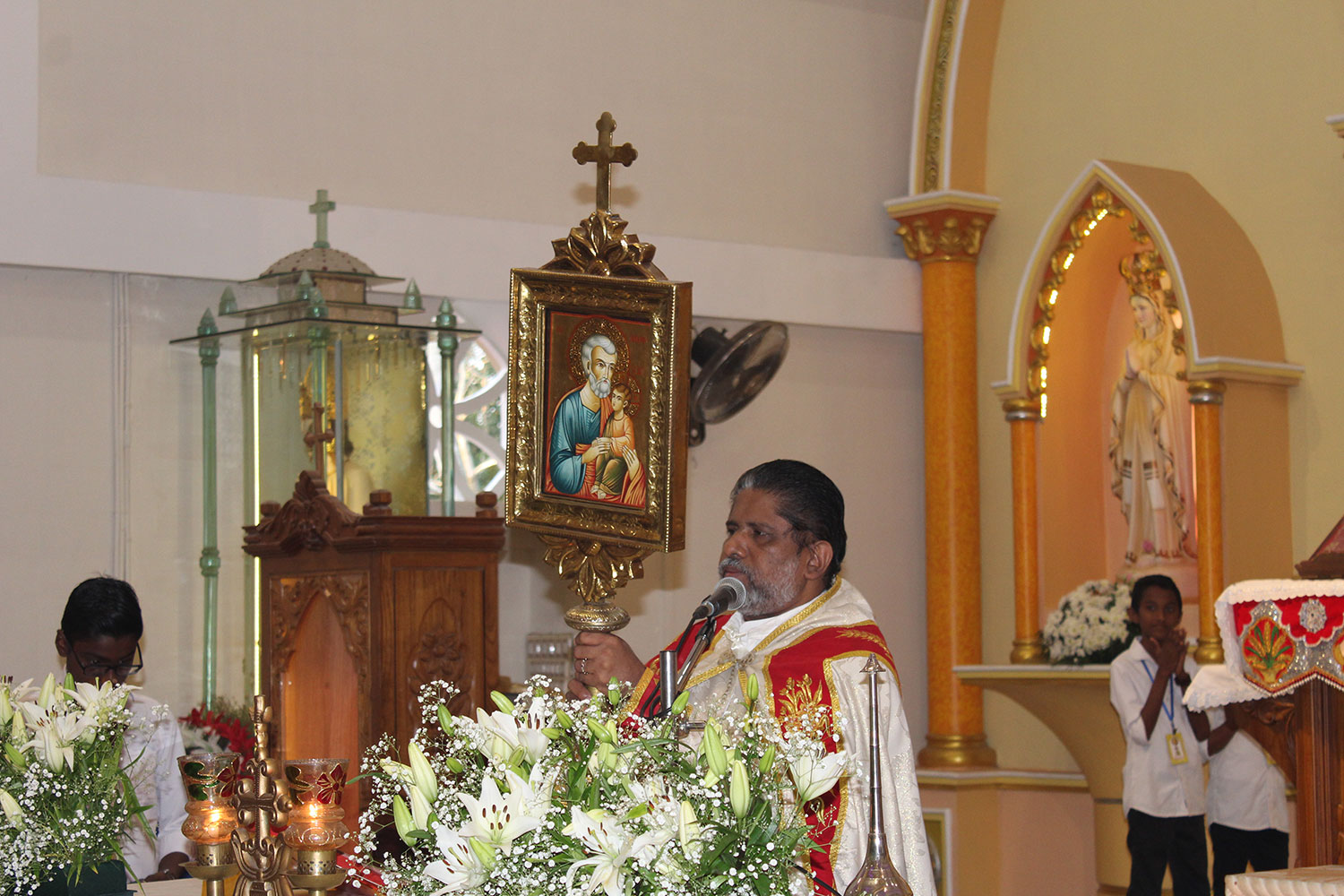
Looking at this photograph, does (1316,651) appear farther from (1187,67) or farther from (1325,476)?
(1187,67)

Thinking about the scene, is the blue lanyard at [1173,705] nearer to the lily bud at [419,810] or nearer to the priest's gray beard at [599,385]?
the priest's gray beard at [599,385]

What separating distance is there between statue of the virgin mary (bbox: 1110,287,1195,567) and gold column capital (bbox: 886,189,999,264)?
1.11 metres

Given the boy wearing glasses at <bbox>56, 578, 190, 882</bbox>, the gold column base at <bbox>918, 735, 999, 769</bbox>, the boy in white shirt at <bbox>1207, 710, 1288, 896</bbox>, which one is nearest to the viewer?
the boy wearing glasses at <bbox>56, 578, 190, 882</bbox>

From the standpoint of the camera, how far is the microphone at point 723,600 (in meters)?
3.03

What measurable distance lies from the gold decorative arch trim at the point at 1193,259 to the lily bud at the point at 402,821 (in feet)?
21.5

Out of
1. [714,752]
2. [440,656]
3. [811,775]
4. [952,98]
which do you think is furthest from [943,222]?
[714,752]

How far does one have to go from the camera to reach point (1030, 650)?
30.0 ft

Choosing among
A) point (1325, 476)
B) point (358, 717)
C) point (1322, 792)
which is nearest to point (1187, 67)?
point (1325, 476)

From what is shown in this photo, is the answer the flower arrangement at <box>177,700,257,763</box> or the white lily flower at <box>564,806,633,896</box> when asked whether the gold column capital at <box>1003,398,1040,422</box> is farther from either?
the white lily flower at <box>564,806,633,896</box>

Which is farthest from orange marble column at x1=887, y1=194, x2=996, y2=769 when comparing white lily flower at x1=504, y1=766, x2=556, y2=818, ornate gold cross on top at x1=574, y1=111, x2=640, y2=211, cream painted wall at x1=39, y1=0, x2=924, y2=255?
white lily flower at x1=504, y1=766, x2=556, y2=818

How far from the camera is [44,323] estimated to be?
761cm

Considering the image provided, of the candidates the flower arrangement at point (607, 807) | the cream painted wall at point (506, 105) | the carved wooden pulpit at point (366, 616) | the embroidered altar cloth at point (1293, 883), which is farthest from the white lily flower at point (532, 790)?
the cream painted wall at point (506, 105)

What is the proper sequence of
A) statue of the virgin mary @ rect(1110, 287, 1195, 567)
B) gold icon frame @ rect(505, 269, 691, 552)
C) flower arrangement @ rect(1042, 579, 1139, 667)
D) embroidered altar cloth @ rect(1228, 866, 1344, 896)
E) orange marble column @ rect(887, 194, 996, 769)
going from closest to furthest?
embroidered altar cloth @ rect(1228, 866, 1344, 896), gold icon frame @ rect(505, 269, 691, 552), flower arrangement @ rect(1042, 579, 1139, 667), statue of the virgin mary @ rect(1110, 287, 1195, 567), orange marble column @ rect(887, 194, 996, 769)

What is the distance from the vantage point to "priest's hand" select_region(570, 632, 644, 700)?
3842 mm
